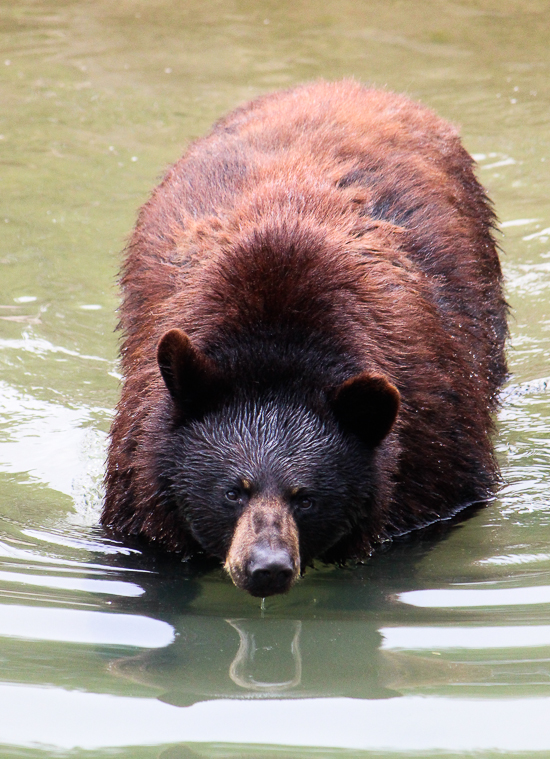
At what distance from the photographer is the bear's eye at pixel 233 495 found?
4574 mm

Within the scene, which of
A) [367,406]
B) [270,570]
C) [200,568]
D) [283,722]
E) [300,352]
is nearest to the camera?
[283,722]

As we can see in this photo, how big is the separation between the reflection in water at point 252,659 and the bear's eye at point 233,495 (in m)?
0.50

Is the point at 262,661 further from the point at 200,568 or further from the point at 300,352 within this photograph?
the point at 300,352

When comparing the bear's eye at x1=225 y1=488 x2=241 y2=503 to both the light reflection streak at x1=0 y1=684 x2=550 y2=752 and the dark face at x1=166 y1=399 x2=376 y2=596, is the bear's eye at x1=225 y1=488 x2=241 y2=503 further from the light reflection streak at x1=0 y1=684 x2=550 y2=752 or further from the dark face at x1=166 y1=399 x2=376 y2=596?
the light reflection streak at x1=0 y1=684 x2=550 y2=752

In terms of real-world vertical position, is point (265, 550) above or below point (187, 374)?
below

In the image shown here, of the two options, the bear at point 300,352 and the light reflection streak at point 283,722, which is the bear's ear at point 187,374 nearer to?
the bear at point 300,352

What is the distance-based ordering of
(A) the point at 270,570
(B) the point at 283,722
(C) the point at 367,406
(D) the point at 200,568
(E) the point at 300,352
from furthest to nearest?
1. (D) the point at 200,568
2. (E) the point at 300,352
3. (C) the point at 367,406
4. (A) the point at 270,570
5. (B) the point at 283,722

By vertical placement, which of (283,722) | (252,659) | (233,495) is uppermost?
(233,495)

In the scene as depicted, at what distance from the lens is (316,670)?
13.3 ft

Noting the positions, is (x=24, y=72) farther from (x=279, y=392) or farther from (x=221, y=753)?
(x=221, y=753)

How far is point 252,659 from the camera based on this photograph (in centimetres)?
417

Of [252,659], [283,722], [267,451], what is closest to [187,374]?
[267,451]

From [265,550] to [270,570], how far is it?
3.3 inches

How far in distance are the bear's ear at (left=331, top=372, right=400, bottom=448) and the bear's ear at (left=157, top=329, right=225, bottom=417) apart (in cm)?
53
